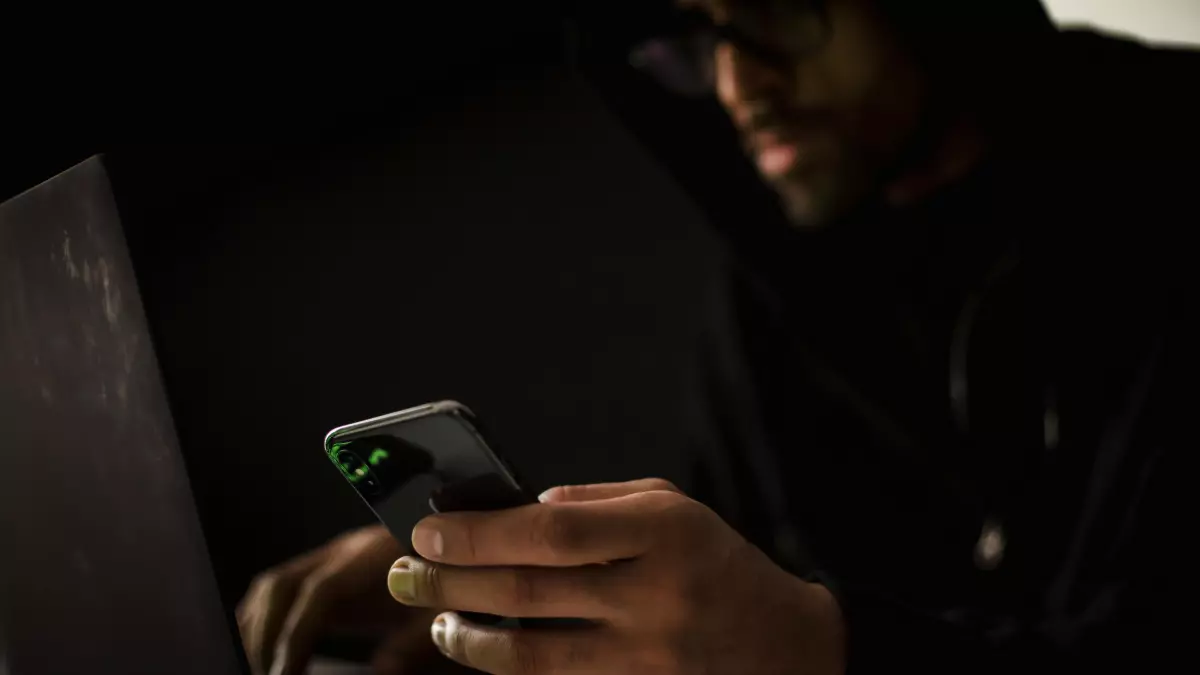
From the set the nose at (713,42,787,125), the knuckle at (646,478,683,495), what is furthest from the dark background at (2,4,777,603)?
the knuckle at (646,478,683,495)

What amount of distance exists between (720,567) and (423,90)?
1684 mm

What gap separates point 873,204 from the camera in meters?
1.20

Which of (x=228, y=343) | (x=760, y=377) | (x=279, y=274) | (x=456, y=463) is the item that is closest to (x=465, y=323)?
(x=279, y=274)

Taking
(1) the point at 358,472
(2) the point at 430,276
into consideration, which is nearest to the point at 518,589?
(1) the point at 358,472

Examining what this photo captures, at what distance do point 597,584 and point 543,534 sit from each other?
1.8 inches

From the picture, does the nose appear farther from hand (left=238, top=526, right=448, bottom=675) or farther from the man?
hand (left=238, top=526, right=448, bottom=675)

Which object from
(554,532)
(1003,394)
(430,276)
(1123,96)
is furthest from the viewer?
(430,276)

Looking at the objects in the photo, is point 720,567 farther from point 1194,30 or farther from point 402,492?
point 1194,30

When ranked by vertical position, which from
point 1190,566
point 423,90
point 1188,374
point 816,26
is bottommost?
point 1190,566

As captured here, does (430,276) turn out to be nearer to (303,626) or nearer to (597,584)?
(303,626)

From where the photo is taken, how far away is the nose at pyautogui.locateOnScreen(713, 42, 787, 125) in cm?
110

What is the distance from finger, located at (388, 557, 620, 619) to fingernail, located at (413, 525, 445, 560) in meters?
0.02

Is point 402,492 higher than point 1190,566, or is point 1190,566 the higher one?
point 402,492

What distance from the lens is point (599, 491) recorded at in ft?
1.52
